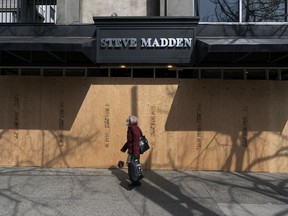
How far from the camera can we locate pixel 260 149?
33.5ft

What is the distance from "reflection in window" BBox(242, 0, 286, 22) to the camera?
10734 millimetres

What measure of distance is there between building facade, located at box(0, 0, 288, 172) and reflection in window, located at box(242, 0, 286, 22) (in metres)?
0.27

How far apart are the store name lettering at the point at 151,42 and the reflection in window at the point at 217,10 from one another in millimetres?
1285

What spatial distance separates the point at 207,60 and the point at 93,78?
330 centimetres

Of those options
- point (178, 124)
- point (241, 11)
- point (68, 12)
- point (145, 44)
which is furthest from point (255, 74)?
point (68, 12)

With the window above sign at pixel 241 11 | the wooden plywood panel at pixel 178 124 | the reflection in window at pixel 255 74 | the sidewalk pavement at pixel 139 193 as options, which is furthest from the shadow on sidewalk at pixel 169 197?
the window above sign at pixel 241 11

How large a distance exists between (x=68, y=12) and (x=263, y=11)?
19.3 feet

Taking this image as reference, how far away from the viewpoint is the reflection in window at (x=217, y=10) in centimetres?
1070

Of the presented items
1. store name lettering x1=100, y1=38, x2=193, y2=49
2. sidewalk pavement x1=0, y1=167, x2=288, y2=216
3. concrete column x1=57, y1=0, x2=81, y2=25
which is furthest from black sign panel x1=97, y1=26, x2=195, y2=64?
sidewalk pavement x1=0, y1=167, x2=288, y2=216

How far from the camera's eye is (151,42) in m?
9.93

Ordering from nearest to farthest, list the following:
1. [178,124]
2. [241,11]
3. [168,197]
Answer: [168,197], [178,124], [241,11]

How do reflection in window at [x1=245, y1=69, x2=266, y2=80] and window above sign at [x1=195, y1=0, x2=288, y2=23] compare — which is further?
window above sign at [x1=195, y1=0, x2=288, y2=23]

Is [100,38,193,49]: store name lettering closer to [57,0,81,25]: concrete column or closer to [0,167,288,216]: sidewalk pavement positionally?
[57,0,81,25]: concrete column

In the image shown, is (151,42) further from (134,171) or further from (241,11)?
(134,171)
